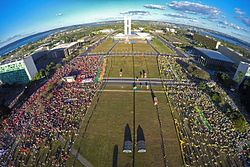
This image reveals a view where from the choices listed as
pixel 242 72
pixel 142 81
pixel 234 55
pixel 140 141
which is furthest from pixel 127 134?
pixel 234 55

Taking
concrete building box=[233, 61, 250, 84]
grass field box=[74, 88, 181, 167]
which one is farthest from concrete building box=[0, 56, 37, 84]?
concrete building box=[233, 61, 250, 84]

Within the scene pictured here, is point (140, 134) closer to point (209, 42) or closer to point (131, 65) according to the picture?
point (131, 65)

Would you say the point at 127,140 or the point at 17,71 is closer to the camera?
the point at 127,140

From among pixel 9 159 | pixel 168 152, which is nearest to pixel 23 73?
pixel 9 159

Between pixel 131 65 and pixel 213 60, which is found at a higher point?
pixel 213 60

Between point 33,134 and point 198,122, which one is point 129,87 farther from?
point 33,134

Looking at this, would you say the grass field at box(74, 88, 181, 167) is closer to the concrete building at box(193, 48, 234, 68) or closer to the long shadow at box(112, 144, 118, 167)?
the long shadow at box(112, 144, 118, 167)
